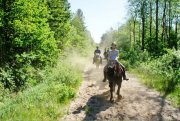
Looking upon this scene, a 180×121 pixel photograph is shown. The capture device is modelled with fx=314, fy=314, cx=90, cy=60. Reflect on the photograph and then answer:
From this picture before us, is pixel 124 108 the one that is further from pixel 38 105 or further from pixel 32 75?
pixel 32 75

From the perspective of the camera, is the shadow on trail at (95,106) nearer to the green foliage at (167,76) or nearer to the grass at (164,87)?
the grass at (164,87)

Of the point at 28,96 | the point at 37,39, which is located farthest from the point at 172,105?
the point at 37,39

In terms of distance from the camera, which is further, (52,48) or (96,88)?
(52,48)

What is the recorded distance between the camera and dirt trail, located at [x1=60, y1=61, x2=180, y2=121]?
1184 cm

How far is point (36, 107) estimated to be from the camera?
1205cm

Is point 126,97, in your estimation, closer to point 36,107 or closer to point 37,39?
point 36,107

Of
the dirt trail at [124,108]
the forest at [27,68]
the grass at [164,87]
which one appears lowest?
the dirt trail at [124,108]

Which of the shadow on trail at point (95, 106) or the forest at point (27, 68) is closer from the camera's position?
the shadow on trail at point (95, 106)

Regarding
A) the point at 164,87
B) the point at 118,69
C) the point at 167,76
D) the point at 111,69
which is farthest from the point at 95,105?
the point at 167,76

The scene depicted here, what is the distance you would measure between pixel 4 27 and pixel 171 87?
384 inches

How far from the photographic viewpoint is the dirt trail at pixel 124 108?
466 inches

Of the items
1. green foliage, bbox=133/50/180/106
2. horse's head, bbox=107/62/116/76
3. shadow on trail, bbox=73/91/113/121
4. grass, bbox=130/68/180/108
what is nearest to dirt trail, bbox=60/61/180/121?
shadow on trail, bbox=73/91/113/121

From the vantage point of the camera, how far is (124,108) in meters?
12.9

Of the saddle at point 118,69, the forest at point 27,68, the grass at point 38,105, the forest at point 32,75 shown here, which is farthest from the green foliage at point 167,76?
the grass at point 38,105
